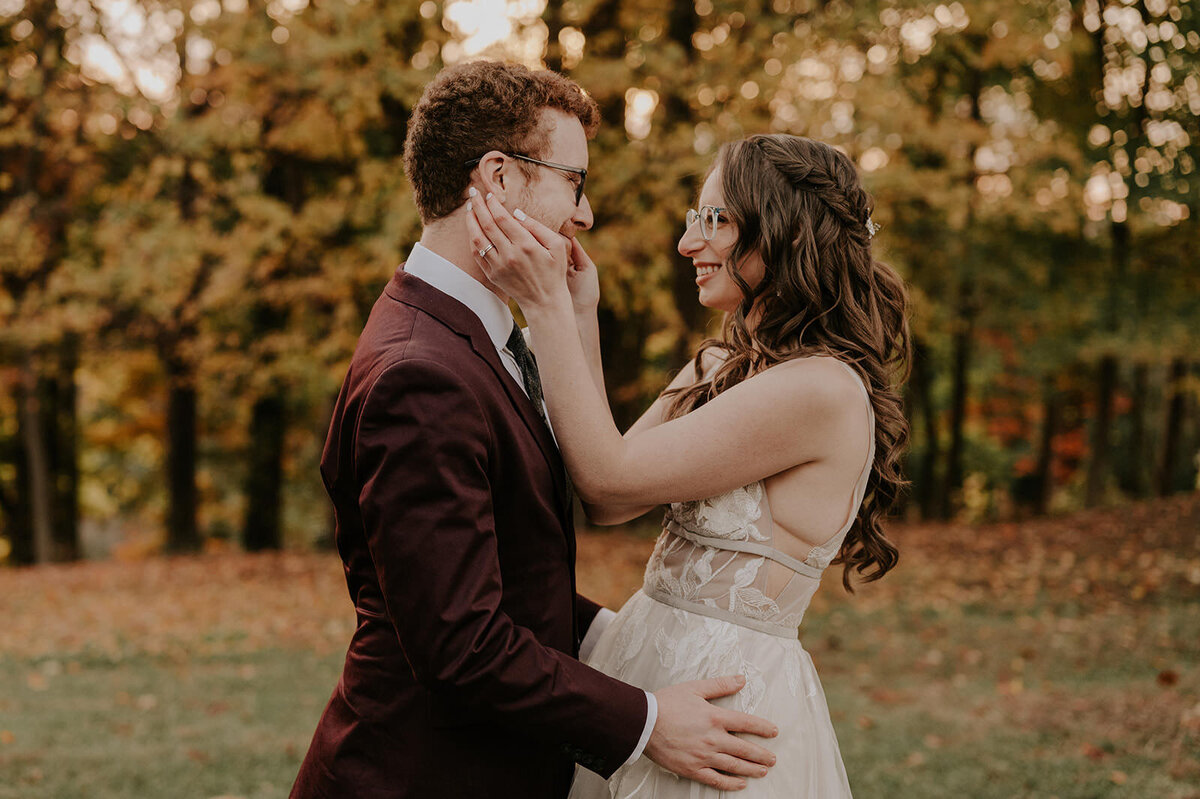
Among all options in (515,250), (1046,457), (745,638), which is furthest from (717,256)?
(1046,457)

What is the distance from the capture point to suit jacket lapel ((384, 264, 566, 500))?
204 cm

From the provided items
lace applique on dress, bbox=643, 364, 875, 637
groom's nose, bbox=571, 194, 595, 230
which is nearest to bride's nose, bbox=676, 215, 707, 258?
groom's nose, bbox=571, 194, 595, 230

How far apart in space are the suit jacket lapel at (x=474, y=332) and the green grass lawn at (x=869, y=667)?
419cm

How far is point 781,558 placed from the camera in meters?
2.38

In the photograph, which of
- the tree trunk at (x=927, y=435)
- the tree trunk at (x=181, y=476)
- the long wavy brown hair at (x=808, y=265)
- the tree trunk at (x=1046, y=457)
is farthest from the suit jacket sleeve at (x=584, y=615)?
the tree trunk at (x=1046, y=457)

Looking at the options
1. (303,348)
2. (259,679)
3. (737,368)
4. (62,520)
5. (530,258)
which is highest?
(530,258)

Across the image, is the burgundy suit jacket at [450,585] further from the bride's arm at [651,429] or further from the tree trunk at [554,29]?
the tree trunk at [554,29]

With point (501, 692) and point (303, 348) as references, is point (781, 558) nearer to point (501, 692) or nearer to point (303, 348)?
point (501, 692)

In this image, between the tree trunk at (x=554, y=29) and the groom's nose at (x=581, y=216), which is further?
the tree trunk at (x=554, y=29)

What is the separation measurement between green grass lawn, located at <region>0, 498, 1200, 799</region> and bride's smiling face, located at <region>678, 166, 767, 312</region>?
3.92m

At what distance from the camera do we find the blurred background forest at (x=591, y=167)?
9695 millimetres

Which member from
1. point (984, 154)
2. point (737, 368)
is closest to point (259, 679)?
point (737, 368)

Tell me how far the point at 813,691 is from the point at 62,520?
2148cm

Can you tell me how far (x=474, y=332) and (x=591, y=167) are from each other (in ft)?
27.6
